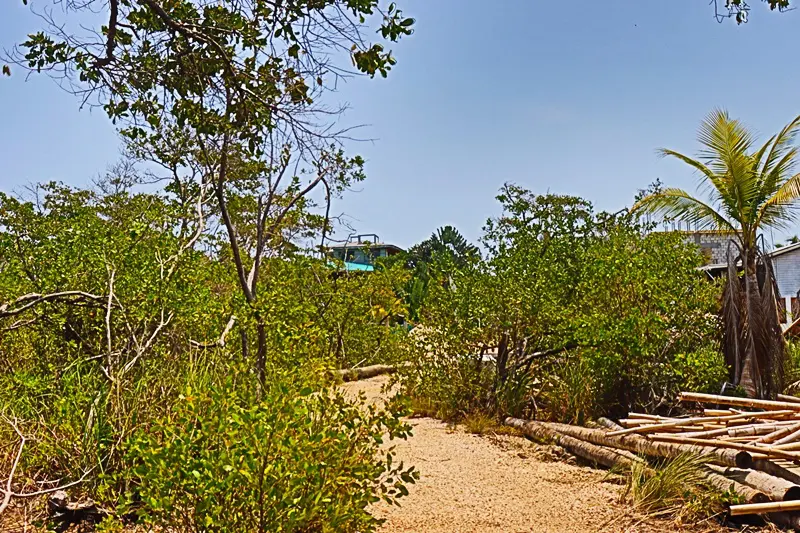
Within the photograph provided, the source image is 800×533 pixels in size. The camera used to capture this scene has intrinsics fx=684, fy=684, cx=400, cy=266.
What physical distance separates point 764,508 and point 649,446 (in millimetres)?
1569

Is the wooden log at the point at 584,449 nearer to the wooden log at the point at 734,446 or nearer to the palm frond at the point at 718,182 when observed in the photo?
the wooden log at the point at 734,446

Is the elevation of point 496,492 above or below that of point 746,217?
below

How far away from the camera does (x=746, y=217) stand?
11250 mm

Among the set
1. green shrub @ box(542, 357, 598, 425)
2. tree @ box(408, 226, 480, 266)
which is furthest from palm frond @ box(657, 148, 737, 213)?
tree @ box(408, 226, 480, 266)

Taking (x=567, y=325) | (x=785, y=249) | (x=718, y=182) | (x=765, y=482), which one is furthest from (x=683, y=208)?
(x=785, y=249)

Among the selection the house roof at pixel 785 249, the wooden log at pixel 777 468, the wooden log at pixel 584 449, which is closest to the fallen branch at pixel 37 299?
the wooden log at pixel 584 449

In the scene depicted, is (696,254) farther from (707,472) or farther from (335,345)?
(335,345)

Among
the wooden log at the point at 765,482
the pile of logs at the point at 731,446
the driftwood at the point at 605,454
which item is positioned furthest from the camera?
the driftwood at the point at 605,454

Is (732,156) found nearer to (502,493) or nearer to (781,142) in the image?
(781,142)

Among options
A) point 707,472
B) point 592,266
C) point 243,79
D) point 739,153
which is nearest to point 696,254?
point 592,266

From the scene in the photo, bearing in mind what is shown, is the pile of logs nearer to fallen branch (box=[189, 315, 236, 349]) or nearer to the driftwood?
the driftwood

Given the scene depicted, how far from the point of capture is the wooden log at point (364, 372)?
12383 mm

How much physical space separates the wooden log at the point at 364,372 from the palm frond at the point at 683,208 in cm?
570

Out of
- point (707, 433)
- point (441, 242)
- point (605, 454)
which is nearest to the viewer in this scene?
point (707, 433)
